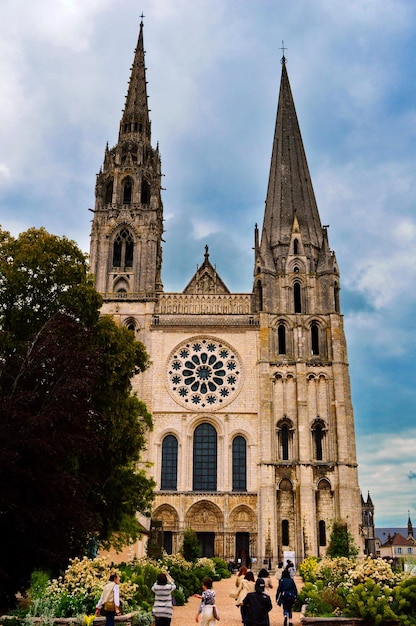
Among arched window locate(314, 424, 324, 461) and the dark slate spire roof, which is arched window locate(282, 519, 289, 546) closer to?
arched window locate(314, 424, 324, 461)

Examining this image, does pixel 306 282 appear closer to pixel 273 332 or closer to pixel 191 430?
pixel 273 332

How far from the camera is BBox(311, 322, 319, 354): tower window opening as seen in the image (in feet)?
142

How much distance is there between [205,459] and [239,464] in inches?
86.0

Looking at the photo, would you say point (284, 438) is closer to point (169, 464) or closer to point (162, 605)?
point (169, 464)

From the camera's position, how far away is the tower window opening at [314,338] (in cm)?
4328

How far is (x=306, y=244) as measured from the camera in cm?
4634

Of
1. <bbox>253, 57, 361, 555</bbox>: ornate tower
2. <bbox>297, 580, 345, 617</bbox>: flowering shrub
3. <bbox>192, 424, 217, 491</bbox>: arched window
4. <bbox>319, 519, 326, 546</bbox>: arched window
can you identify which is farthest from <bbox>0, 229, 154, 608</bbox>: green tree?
<bbox>319, 519, 326, 546</bbox>: arched window

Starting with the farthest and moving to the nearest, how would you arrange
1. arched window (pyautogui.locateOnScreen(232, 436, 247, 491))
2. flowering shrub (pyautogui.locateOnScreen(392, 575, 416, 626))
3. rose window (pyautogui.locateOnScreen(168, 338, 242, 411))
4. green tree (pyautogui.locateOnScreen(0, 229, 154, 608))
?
1. rose window (pyautogui.locateOnScreen(168, 338, 242, 411))
2. arched window (pyautogui.locateOnScreen(232, 436, 247, 491))
3. green tree (pyautogui.locateOnScreen(0, 229, 154, 608))
4. flowering shrub (pyautogui.locateOnScreen(392, 575, 416, 626))

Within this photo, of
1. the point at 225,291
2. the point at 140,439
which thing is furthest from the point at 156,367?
the point at 140,439

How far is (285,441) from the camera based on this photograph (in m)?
40.7

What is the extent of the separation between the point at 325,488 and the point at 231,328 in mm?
11897

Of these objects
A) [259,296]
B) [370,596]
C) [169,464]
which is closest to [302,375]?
[259,296]

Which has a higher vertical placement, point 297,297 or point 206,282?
point 206,282

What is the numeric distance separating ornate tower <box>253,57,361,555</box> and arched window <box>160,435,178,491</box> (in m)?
5.68
